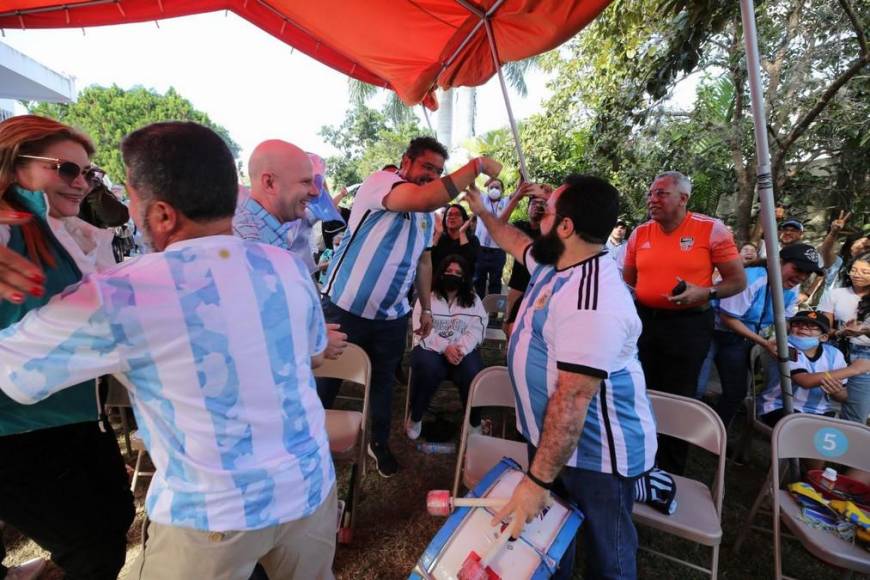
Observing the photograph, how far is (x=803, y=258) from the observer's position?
3.16 m

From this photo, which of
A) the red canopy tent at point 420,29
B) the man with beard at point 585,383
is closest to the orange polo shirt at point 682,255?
the red canopy tent at point 420,29

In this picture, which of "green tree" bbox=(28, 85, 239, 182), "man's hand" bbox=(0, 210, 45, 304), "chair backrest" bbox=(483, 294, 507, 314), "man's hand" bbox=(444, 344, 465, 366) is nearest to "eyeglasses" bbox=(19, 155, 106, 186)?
"man's hand" bbox=(0, 210, 45, 304)

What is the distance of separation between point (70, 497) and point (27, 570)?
1.11 metres

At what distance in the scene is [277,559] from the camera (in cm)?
103

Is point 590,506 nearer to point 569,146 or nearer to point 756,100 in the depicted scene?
point 756,100

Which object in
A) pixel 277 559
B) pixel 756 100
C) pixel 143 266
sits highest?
pixel 756 100

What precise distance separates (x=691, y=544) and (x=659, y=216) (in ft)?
6.74

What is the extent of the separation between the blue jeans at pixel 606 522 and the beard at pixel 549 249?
75 cm

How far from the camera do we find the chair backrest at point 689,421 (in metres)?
2.01

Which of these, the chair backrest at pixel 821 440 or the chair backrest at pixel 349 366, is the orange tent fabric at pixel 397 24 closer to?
the chair backrest at pixel 349 366

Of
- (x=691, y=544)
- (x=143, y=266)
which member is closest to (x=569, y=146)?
(x=691, y=544)

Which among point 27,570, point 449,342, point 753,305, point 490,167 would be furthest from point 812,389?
point 27,570

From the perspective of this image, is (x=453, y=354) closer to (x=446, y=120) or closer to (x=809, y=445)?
(x=809, y=445)

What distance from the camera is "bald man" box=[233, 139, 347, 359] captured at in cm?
163
